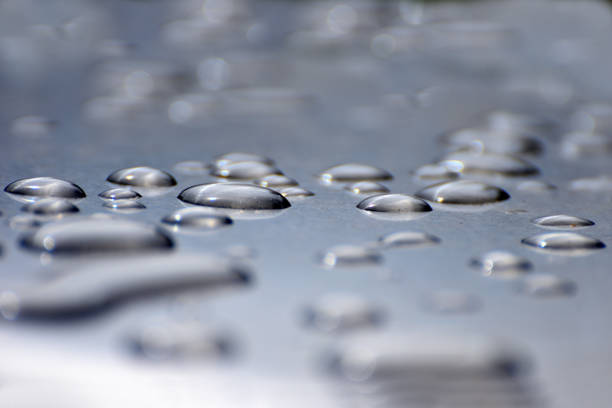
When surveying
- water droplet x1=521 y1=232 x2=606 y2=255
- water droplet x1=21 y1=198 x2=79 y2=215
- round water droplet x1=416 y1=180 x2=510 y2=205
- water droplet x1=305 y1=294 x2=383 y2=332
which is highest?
round water droplet x1=416 y1=180 x2=510 y2=205

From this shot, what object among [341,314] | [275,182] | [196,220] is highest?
[275,182]

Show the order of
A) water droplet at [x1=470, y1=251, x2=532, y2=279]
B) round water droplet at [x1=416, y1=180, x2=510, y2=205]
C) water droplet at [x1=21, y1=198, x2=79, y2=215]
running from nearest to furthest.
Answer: water droplet at [x1=470, y1=251, x2=532, y2=279]
water droplet at [x1=21, y1=198, x2=79, y2=215]
round water droplet at [x1=416, y1=180, x2=510, y2=205]

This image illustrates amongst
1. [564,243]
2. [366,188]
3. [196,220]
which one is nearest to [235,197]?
[196,220]

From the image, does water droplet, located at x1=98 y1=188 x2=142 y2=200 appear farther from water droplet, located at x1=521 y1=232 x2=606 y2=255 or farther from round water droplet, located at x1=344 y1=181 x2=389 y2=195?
water droplet, located at x1=521 y1=232 x2=606 y2=255

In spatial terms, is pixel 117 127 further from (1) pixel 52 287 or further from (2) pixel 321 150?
(1) pixel 52 287

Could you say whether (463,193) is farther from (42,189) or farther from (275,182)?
(42,189)

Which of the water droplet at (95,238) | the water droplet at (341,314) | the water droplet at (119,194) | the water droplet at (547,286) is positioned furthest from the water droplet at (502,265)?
the water droplet at (119,194)

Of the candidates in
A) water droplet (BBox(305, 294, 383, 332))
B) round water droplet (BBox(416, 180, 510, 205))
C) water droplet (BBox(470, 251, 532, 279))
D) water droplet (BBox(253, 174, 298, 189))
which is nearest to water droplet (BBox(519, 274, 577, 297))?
water droplet (BBox(470, 251, 532, 279))
